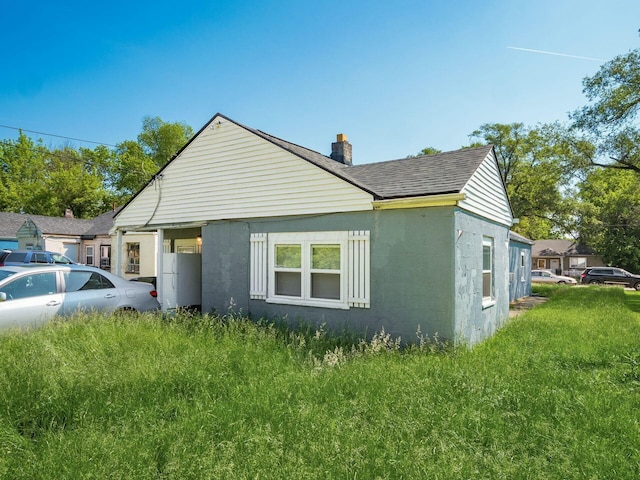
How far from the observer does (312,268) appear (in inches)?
327

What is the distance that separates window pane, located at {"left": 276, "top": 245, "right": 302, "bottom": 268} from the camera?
8570mm

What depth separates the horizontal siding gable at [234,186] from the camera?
8164 millimetres

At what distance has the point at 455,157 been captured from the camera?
8922mm

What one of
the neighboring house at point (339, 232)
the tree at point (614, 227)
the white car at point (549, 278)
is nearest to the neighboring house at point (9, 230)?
the neighboring house at point (339, 232)

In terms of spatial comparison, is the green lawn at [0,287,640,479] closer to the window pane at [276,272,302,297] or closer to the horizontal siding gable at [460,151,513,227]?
the window pane at [276,272,302,297]

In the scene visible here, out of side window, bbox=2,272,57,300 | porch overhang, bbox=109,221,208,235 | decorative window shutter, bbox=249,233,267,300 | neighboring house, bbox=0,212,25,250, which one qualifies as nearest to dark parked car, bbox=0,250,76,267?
porch overhang, bbox=109,221,208,235

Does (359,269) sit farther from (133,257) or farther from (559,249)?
(559,249)

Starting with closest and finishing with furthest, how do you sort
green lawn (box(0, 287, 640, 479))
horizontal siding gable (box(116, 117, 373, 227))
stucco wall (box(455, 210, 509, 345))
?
green lawn (box(0, 287, 640, 479))
stucco wall (box(455, 210, 509, 345))
horizontal siding gable (box(116, 117, 373, 227))

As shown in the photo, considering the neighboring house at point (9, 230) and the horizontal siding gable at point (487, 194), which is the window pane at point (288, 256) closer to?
the horizontal siding gable at point (487, 194)

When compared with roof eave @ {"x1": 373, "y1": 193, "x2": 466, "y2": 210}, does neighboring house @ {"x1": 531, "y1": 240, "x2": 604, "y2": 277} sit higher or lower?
lower

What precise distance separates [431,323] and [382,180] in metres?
3.51

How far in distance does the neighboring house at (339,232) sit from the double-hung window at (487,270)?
52 mm

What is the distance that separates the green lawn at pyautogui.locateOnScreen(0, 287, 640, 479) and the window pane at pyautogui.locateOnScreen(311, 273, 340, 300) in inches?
70.4

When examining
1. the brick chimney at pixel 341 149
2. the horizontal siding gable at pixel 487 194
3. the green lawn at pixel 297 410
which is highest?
the brick chimney at pixel 341 149
